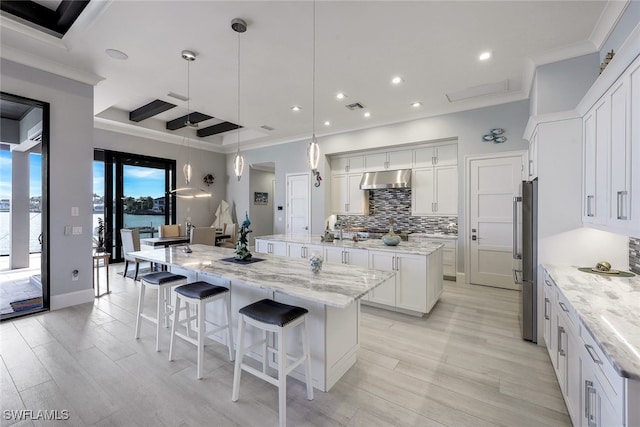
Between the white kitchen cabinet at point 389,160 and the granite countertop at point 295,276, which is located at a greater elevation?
the white kitchen cabinet at point 389,160

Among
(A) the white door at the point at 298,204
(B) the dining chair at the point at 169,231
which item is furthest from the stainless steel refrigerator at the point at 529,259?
(B) the dining chair at the point at 169,231

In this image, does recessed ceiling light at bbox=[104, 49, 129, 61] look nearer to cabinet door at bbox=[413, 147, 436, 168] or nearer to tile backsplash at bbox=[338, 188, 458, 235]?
tile backsplash at bbox=[338, 188, 458, 235]


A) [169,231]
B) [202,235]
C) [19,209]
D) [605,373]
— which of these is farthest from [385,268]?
[19,209]

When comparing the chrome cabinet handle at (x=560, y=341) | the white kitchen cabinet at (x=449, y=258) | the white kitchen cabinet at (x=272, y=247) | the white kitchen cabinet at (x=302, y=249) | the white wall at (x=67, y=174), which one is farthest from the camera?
the white kitchen cabinet at (x=449, y=258)

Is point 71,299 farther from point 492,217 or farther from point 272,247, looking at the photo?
point 492,217

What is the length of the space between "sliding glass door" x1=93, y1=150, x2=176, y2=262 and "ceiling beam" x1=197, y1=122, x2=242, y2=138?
1164 millimetres

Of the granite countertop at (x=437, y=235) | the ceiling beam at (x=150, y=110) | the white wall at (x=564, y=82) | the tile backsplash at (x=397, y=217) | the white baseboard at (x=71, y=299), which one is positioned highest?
the ceiling beam at (x=150, y=110)

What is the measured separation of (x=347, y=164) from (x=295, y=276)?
15.6ft

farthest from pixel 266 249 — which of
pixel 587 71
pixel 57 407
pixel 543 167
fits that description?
pixel 587 71

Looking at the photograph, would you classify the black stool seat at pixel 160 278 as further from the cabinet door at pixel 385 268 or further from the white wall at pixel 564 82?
the white wall at pixel 564 82

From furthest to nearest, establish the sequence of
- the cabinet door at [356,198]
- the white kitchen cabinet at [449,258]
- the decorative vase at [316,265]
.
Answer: the cabinet door at [356,198] → the white kitchen cabinet at [449,258] → the decorative vase at [316,265]

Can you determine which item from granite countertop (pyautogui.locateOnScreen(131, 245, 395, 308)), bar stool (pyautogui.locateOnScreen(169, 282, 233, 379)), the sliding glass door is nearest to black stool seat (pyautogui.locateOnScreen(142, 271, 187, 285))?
granite countertop (pyautogui.locateOnScreen(131, 245, 395, 308))

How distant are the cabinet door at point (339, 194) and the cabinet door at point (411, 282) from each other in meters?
3.17

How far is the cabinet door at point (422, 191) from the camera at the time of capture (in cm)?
548
